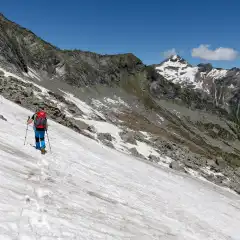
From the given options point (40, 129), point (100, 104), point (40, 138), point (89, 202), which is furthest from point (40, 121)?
point (100, 104)

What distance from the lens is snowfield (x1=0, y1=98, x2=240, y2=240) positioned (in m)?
8.97

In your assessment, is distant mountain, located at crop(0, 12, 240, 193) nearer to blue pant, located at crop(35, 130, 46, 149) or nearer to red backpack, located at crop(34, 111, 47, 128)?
red backpack, located at crop(34, 111, 47, 128)

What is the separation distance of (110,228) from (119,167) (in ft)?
43.9

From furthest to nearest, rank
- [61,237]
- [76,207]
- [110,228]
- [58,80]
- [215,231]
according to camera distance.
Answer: [58,80] < [215,231] < [76,207] < [110,228] < [61,237]

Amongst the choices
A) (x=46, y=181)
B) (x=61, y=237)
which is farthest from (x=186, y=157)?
(x=61, y=237)

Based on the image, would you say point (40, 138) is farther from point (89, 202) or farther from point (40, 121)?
point (89, 202)

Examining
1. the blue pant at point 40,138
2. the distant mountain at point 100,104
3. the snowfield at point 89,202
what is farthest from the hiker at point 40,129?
the distant mountain at point 100,104

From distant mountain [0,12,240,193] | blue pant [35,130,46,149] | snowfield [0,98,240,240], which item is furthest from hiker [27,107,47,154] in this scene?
distant mountain [0,12,240,193]

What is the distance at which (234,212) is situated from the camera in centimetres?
2170

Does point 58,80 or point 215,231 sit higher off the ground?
point 58,80

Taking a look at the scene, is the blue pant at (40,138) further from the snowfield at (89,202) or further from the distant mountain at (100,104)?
the distant mountain at (100,104)

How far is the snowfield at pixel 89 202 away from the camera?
8.97 metres

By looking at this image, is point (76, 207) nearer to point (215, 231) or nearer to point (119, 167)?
point (215, 231)

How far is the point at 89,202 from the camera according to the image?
12359 mm
